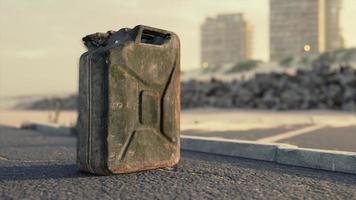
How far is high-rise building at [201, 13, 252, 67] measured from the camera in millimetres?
85188

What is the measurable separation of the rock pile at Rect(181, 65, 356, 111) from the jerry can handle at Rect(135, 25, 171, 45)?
416 inches

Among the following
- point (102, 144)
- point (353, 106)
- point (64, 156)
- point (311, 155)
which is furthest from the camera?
point (353, 106)

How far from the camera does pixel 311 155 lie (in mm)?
4402

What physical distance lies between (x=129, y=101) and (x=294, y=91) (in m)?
12.3

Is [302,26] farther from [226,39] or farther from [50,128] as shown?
[50,128]

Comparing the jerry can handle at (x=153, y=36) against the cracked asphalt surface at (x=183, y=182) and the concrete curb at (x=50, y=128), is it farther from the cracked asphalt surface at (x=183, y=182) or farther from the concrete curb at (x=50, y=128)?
the concrete curb at (x=50, y=128)

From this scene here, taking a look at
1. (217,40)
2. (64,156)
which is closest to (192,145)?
(64,156)

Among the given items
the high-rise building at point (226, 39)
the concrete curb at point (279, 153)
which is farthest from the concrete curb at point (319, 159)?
the high-rise building at point (226, 39)

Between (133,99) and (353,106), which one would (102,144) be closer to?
(133,99)

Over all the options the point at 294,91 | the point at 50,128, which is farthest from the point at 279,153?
the point at 294,91

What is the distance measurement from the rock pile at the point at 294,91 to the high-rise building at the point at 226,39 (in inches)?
2587

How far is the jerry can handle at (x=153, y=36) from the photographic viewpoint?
3891 millimetres

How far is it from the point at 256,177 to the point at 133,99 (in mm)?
1191

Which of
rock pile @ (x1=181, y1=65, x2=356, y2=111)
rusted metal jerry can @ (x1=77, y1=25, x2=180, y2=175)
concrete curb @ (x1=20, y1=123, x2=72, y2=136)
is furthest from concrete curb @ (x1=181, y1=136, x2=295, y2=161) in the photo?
rock pile @ (x1=181, y1=65, x2=356, y2=111)
